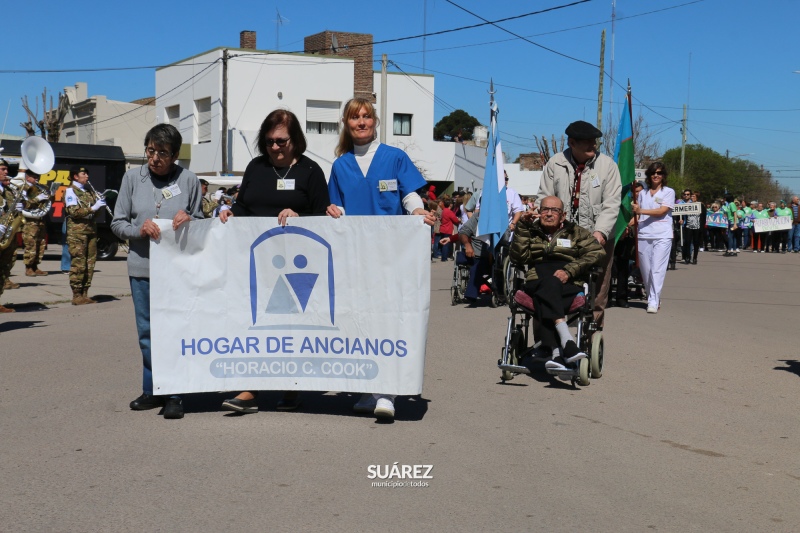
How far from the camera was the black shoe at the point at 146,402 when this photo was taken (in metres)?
7.05

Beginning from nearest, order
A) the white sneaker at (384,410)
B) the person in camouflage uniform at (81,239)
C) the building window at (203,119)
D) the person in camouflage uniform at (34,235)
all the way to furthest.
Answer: the white sneaker at (384,410)
the person in camouflage uniform at (81,239)
the person in camouflage uniform at (34,235)
the building window at (203,119)

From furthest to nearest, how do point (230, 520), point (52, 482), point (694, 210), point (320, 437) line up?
point (694, 210)
point (320, 437)
point (52, 482)
point (230, 520)

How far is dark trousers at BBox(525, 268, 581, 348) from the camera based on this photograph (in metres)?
8.34

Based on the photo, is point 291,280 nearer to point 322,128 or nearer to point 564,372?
point 564,372

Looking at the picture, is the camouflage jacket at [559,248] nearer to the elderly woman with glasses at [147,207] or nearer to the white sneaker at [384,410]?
the white sneaker at [384,410]

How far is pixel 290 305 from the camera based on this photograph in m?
6.90

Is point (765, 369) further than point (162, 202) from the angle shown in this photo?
Yes

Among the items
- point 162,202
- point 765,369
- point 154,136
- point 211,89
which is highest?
point 211,89

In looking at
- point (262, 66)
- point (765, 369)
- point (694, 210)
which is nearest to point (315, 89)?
point (262, 66)

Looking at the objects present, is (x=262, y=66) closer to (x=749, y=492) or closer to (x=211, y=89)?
(x=211, y=89)

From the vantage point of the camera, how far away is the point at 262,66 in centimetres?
4791

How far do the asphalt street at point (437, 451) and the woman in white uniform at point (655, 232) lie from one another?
13.9ft

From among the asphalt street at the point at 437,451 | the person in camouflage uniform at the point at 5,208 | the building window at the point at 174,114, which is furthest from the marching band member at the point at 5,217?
the building window at the point at 174,114

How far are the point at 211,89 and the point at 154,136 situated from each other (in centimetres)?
4268
